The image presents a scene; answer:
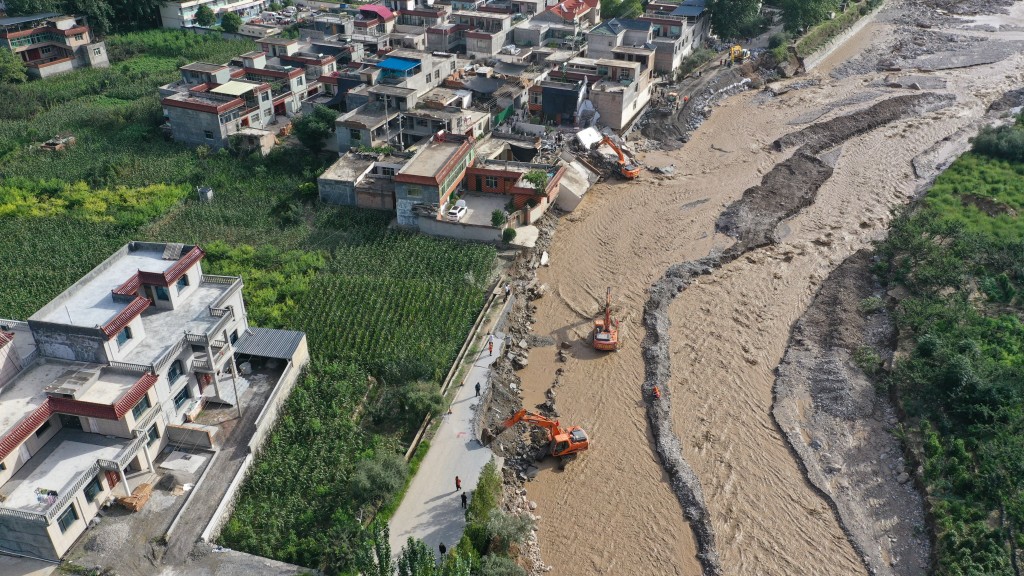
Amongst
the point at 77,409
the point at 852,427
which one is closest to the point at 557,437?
the point at 852,427

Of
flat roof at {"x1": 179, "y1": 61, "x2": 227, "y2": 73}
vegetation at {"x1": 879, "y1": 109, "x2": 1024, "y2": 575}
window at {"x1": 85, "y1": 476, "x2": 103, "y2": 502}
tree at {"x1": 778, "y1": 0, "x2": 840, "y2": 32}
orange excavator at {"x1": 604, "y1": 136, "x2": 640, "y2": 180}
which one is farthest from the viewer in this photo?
tree at {"x1": 778, "y1": 0, "x2": 840, "y2": 32}

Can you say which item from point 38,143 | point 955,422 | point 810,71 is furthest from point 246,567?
point 810,71

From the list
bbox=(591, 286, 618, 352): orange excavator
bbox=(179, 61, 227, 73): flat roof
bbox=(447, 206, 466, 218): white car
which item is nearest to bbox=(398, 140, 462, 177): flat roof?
bbox=(447, 206, 466, 218): white car

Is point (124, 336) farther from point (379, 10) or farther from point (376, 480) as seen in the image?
point (379, 10)

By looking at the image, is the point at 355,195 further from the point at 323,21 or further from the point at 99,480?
the point at 323,21

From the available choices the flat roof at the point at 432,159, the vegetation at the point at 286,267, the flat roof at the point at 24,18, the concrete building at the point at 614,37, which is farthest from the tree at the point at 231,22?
the flat roof at the point at 432,159

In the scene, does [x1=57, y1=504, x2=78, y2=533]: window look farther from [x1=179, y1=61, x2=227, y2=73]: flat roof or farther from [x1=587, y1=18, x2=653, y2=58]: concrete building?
[x1=587, y1=18, x2=653, y2=58]: concrete building
